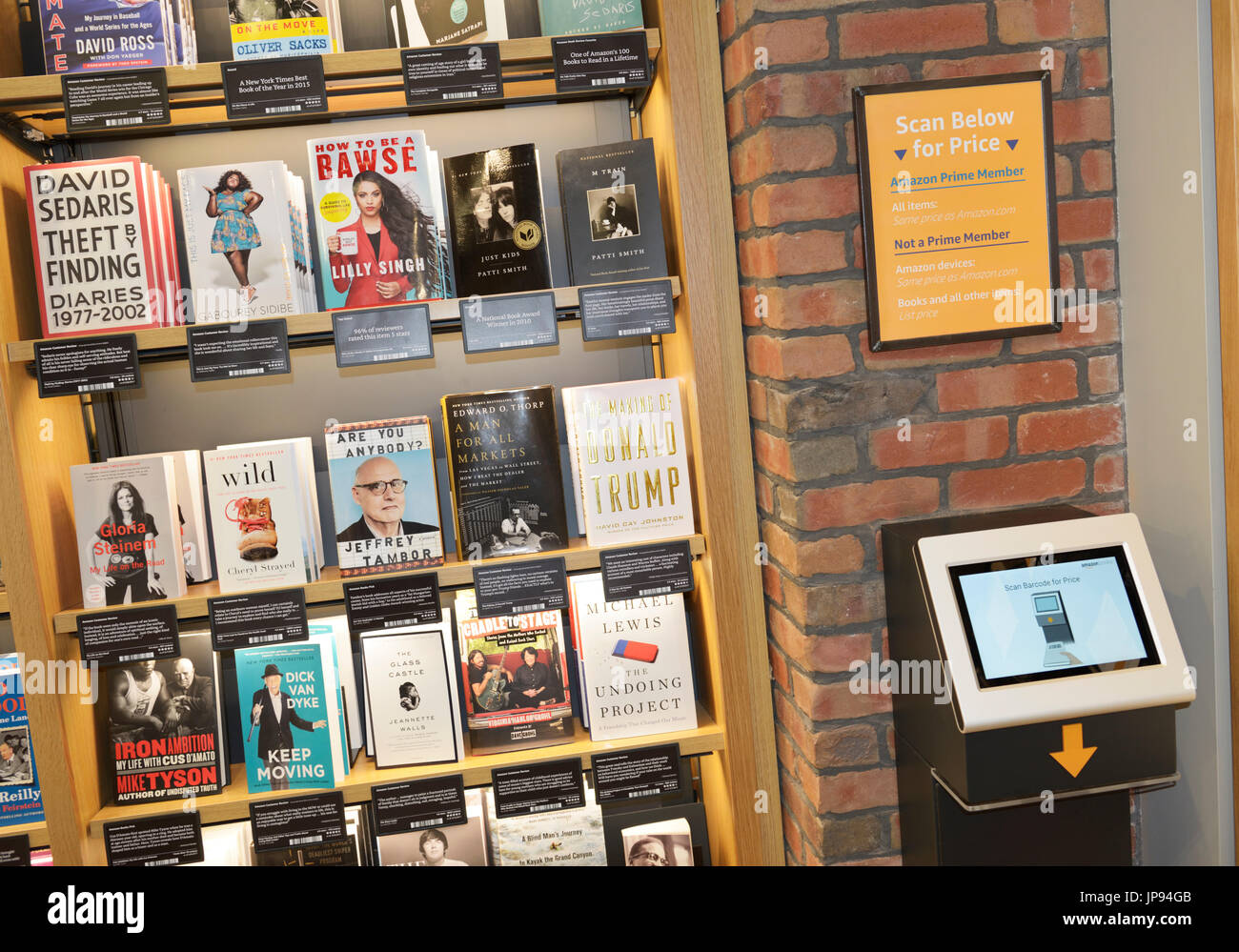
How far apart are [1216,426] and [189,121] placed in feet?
6.86

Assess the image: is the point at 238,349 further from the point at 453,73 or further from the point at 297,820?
the point at 297,820

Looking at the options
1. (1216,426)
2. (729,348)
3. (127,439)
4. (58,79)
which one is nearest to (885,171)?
(729,348)

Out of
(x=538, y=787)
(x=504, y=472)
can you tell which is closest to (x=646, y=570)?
(x=504, y=472)

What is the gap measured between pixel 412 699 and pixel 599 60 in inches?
53.6

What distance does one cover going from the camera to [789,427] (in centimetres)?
163

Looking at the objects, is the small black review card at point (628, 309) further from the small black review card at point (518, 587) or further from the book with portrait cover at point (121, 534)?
the book with portrait cover at point (121, 534)

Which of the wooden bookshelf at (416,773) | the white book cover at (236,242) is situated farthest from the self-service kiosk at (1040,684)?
the white book cover at (236,242)

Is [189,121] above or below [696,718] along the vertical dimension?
above

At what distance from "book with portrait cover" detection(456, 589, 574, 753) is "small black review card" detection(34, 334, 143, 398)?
809 millimetres

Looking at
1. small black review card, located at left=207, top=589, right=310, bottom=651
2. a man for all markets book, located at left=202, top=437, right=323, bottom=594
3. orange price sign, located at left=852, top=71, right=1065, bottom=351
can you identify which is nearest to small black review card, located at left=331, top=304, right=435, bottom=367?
a man for all markets book, located at left=202, top=437, right=323, bottom=594

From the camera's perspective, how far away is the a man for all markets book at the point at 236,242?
1787 mm

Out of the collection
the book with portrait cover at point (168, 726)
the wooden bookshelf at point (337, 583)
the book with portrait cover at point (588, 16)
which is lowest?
the book with portrait cover at point (168, 726)

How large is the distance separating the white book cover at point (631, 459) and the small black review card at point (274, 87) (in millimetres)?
759
